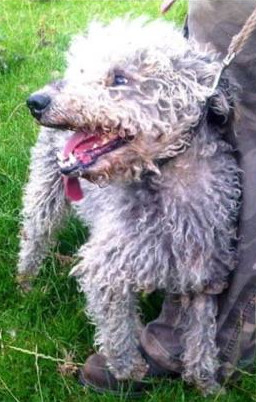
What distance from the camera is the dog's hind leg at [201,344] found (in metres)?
2.78

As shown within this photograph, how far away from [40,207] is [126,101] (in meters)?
1.05

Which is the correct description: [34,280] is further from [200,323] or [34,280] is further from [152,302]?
[200,323]

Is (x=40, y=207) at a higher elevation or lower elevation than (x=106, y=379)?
higher

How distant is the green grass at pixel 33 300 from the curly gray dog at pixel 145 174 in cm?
18

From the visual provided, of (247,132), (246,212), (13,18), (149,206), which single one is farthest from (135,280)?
(13,18)

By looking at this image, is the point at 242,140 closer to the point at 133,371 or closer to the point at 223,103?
the point at 223,103

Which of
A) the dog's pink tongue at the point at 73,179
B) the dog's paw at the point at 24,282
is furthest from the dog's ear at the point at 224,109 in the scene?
the dog's paw at the point at 24,282

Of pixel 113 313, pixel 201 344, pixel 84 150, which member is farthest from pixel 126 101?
pixel 201 344

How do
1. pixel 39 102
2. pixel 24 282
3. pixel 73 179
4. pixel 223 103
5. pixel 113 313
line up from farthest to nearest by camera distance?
pixel 24 282, pixel 113 313, pixel 73 179, pixel 223 103, pixel 39 102

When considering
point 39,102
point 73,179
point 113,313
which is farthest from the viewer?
point 113,313

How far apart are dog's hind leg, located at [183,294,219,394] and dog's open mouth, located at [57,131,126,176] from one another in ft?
2.27

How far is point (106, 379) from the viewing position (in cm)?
295

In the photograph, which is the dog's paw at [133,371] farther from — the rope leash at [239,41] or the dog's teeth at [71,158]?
the rope leash at [239,41]

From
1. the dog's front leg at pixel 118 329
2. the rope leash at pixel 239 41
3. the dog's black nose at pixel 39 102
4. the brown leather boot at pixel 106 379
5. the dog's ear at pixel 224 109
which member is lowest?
the brown leather boot at pixel 106 379
